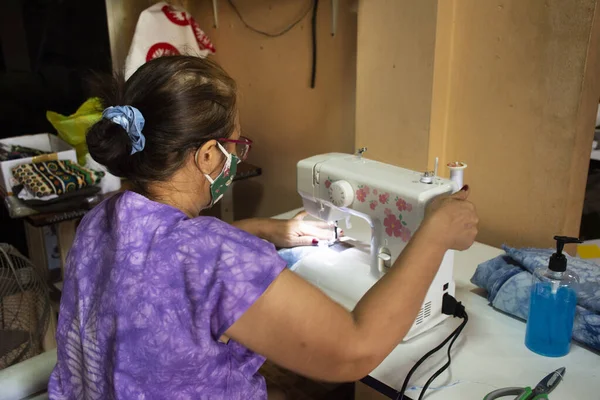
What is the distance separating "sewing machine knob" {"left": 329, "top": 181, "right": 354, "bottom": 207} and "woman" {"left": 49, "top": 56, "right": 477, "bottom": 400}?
0.25 meters

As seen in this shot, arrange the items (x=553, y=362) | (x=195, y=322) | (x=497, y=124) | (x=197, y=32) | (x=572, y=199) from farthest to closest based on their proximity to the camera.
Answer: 1. (x=197, y=32)
2. (x=497, y=124)
3. (x=572, y=199)
4. (x=553, y=362)
5. (x=195, y=322)

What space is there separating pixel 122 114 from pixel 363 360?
0.54 meters

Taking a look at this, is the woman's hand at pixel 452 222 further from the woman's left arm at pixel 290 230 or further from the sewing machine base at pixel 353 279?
the woman's left arm at pixel 290 230

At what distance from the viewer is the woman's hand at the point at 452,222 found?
975mm

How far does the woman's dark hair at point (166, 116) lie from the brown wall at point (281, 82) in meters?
1.18

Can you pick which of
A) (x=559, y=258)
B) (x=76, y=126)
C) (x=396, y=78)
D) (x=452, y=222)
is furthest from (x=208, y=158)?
(x=76, y=126)

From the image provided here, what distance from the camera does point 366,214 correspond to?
1.20 m

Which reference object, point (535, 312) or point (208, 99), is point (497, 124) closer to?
point (535, 312)

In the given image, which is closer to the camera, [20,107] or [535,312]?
[535,312]

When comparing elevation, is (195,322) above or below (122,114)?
below

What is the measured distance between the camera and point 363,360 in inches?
32.6

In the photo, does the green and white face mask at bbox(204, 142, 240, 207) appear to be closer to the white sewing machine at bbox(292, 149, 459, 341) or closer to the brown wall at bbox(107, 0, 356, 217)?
the white sewing machine at bbox(292, 149, 459, 341)

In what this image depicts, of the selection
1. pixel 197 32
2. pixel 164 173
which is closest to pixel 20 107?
pixel 197 32

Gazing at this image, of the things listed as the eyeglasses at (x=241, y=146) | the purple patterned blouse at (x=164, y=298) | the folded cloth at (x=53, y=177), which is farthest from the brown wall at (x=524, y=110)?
the folded cloth at (x=53, y=177)
